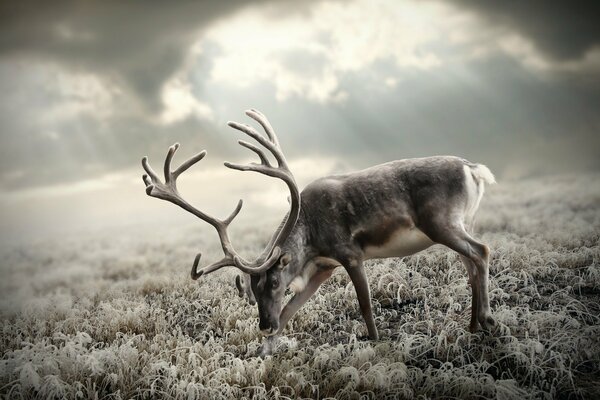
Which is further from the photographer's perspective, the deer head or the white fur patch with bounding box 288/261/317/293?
the white fur patch with bounding box 288/261/317/293

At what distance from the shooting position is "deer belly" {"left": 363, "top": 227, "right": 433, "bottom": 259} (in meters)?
5.58

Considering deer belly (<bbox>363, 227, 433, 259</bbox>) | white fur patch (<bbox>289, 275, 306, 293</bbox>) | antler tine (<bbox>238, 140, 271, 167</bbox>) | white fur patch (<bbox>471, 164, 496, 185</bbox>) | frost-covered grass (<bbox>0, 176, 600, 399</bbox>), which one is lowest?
frost-covered grass (<bbox>0, 176, 600, 399</bbox>)

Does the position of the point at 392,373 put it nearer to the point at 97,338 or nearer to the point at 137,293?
the point at 97,338

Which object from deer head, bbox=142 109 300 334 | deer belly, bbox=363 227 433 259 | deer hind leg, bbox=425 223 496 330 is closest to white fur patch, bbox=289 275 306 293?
deer head, bbox=142 109 300 334

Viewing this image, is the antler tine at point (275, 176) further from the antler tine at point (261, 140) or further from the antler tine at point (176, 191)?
the antler tine at point (176, 191)

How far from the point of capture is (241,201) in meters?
6.08

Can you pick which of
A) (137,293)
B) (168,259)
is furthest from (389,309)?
(168,259)

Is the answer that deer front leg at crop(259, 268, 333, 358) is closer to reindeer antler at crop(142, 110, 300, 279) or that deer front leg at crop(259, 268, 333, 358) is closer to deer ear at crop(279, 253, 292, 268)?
deer ear at crop(279, 253, 292, 268)

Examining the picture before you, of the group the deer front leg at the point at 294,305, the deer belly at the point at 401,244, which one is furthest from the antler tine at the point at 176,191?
the deer belly at the point at 401,244

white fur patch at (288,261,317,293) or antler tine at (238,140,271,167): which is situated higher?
antler tine at (238,140,271,167)

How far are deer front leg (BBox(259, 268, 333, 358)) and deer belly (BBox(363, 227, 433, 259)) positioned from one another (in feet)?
2.10

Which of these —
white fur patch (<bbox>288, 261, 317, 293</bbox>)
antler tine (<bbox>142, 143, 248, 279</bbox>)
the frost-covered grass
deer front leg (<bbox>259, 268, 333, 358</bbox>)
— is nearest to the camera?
the frost-covered grass

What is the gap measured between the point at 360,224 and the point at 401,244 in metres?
0.51

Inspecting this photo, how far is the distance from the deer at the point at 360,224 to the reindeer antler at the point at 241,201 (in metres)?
0.01
